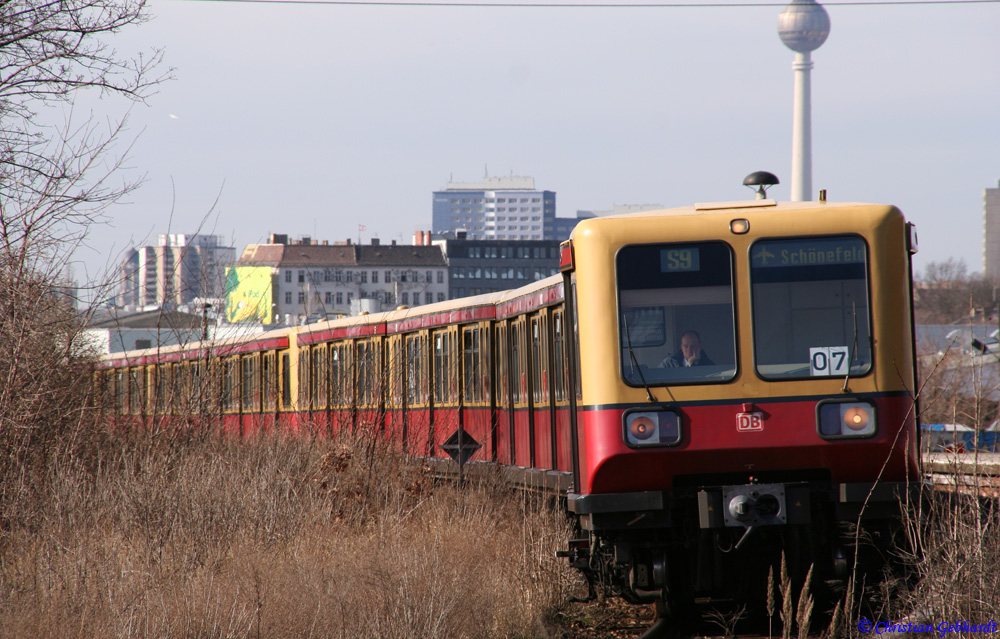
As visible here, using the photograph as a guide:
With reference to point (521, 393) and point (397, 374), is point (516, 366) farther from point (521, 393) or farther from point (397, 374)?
point (397, 374)

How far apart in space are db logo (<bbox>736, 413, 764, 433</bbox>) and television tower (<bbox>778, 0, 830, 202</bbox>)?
173m

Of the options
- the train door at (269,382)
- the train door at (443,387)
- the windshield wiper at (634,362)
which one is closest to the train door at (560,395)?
the windshield wiper at (634,362)

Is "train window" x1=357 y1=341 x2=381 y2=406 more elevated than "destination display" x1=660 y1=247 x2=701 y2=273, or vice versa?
"destination display" x1=660 y1=247 x2=701 y2=273

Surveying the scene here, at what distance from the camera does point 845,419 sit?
24.1 feet

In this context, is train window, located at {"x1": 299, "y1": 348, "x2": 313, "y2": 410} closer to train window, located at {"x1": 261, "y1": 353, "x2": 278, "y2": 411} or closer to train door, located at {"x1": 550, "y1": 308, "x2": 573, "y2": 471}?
train window, located at {"x1": 261, "y1": 353, "x2": 278, "y2": 411}

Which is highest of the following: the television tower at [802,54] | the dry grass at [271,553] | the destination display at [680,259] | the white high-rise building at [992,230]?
the television tower at [802,54]

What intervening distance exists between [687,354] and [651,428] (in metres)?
0.50

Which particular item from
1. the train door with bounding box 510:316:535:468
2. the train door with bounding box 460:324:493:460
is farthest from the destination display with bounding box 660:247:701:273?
the train door with bounding box 460:324:493:460

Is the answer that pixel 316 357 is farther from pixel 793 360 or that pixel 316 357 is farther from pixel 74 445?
pixel 793 360

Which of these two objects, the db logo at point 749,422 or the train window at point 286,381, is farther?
the train window at point 286,381

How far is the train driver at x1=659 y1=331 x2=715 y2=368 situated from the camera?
7.42 m

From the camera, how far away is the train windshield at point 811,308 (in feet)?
24.1

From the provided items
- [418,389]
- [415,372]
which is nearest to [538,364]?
[418,389]

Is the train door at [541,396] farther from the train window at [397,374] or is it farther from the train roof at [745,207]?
the train window at [397,374]
